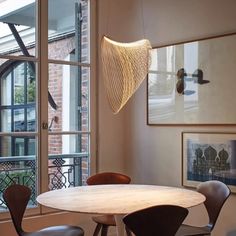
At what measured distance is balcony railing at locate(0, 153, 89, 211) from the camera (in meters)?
3.72

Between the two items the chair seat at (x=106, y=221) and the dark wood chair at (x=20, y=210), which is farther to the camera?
the chair seat at (x=106, y=221)

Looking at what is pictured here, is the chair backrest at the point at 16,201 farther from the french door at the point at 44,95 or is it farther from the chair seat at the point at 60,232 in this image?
the french door at the point at 44,95

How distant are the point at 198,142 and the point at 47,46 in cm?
169

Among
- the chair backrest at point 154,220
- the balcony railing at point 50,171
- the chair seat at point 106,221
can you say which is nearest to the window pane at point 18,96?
the balcony railing at point 50,171

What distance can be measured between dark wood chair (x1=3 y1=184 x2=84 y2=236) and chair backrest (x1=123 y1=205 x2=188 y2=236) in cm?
83

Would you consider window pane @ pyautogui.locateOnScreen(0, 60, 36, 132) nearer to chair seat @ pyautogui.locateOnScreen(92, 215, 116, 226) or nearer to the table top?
the table top

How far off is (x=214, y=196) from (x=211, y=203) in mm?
60

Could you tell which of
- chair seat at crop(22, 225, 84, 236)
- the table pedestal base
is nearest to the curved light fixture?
the table pedestal base

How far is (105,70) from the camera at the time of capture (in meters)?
3.11

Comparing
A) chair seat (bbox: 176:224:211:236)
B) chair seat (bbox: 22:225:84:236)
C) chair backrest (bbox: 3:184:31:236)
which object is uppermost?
chair backrest (bbox: 3:184:31:236)

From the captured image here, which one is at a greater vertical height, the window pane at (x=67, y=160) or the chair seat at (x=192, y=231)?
the window pane at (x=67, y=160)

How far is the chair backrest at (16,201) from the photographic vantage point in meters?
3.01

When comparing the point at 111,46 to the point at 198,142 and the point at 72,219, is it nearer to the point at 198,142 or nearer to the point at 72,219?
the point at 198,142

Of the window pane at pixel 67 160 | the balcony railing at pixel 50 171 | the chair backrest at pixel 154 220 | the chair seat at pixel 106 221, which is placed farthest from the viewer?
the window pane at pixel 67 160
